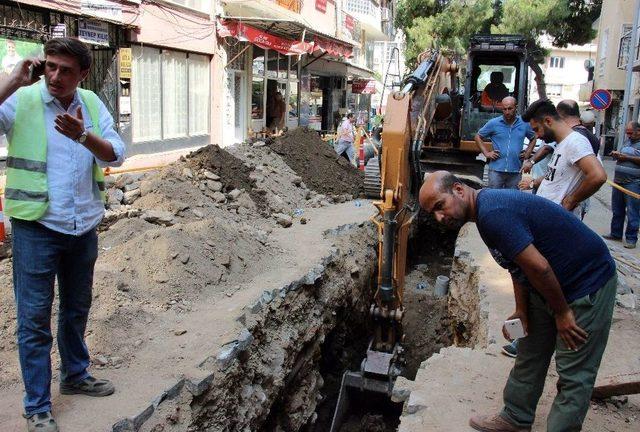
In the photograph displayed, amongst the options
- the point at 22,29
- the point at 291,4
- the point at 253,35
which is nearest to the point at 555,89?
the point at 291,4

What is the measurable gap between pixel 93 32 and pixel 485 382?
9.56 metres

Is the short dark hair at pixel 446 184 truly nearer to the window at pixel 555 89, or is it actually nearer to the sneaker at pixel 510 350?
the sneaker at pixel 510 350

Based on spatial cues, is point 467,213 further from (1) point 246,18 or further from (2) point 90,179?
(1) point 246,18

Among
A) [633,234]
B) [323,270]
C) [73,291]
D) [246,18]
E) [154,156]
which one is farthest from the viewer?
[246,18]

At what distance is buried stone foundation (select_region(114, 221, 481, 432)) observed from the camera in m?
4.30

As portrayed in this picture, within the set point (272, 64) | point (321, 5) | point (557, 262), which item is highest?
point (321, 5)

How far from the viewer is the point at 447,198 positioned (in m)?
2.79

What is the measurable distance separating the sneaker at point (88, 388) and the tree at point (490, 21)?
22020 mm

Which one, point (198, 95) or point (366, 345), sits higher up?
point (198, 95)

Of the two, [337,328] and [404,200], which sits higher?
[404,200]

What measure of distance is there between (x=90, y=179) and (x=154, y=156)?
966cm

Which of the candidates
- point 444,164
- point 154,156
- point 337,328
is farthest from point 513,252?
point 154,156

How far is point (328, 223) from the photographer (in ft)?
32.1

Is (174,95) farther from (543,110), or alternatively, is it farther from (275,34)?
(543,110)
